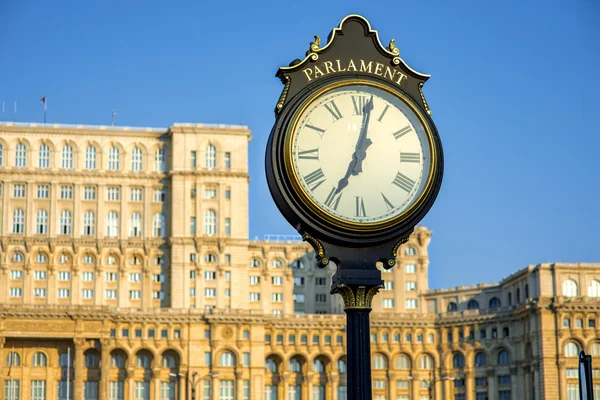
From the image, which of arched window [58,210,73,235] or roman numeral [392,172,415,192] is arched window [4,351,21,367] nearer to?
arched window [58,210,73,235]

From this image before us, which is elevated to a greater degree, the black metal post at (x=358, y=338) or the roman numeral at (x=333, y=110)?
the roman numeral at (x=333, y=110)

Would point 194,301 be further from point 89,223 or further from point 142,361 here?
point 89,223

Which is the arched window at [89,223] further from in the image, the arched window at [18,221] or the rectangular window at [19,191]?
the rectangular window at [19,191]

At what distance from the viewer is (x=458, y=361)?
130m

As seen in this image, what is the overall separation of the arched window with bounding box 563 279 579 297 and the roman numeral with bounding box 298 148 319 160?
11167cm

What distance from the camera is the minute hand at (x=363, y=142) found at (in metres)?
14.0

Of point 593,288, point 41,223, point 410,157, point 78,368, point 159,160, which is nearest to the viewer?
point 410,157

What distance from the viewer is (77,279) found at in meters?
129

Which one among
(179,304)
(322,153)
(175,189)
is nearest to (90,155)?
(175,189)

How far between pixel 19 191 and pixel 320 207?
121 metres

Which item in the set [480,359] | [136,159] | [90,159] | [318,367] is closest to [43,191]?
[90,159]

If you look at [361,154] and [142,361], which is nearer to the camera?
[361,154]

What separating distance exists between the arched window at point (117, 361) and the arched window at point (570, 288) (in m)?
43.3

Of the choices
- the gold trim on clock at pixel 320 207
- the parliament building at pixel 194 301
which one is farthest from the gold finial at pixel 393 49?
the parliament building at pixel 194 301
